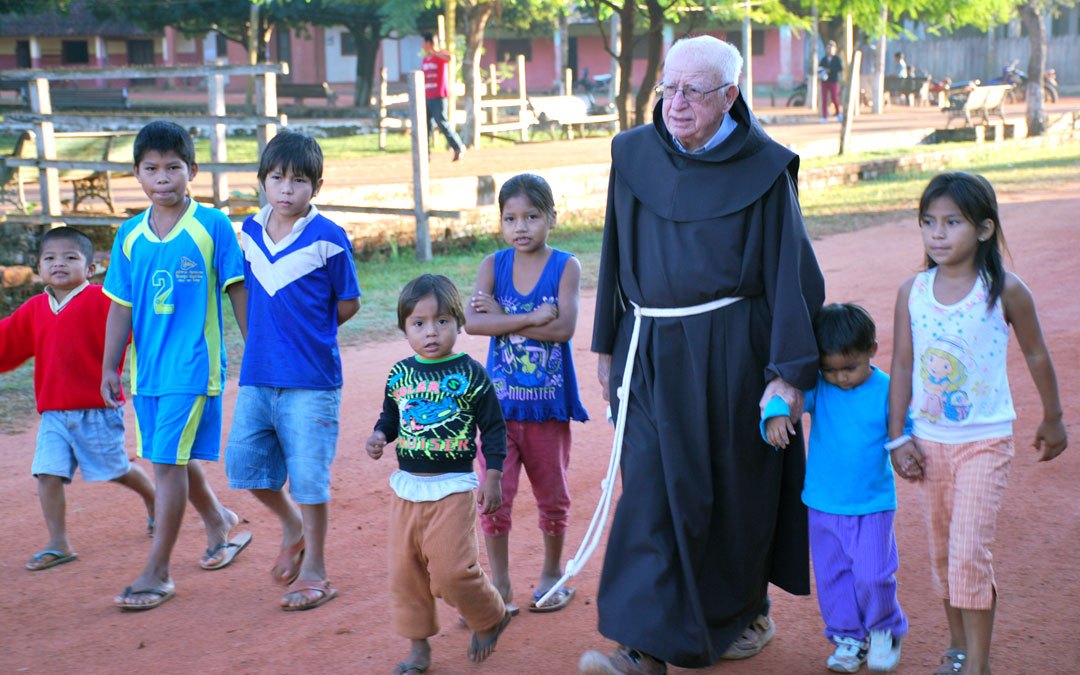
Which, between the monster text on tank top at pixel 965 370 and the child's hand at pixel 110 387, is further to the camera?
the child's hand at pixel 110 387

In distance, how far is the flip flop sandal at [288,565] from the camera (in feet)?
14.2

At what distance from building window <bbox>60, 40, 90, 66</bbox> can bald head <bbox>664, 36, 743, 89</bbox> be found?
44309mm

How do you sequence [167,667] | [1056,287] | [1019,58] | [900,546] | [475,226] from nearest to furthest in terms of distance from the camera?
[167,667] → [900,546] → [1056,287] → [475,226] → [1019,58]

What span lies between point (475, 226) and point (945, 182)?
32.6 feet

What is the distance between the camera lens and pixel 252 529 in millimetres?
5176

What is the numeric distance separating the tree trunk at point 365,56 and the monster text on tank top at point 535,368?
31461mm

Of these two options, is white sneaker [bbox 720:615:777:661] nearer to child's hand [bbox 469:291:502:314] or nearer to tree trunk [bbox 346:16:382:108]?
child's hand [bbox 469:291:502:314]

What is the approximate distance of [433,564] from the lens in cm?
352

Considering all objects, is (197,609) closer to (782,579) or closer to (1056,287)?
(782,579)

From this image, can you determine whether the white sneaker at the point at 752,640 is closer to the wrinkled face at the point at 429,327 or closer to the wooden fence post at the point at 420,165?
the wrinkled face at the point at 429,327

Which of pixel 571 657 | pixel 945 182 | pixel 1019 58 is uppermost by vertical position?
pixel 1019 58

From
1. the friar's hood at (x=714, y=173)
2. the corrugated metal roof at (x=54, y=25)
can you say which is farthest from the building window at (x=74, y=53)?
the friar's hood at (x=714, y=173)

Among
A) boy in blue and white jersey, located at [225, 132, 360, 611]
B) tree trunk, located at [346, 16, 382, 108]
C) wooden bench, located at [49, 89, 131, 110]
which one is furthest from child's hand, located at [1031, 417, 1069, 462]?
tree trunk, located at [346, 16, 382, 108]

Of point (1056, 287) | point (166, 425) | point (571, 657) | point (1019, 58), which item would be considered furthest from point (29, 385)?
point (1019, 58)
